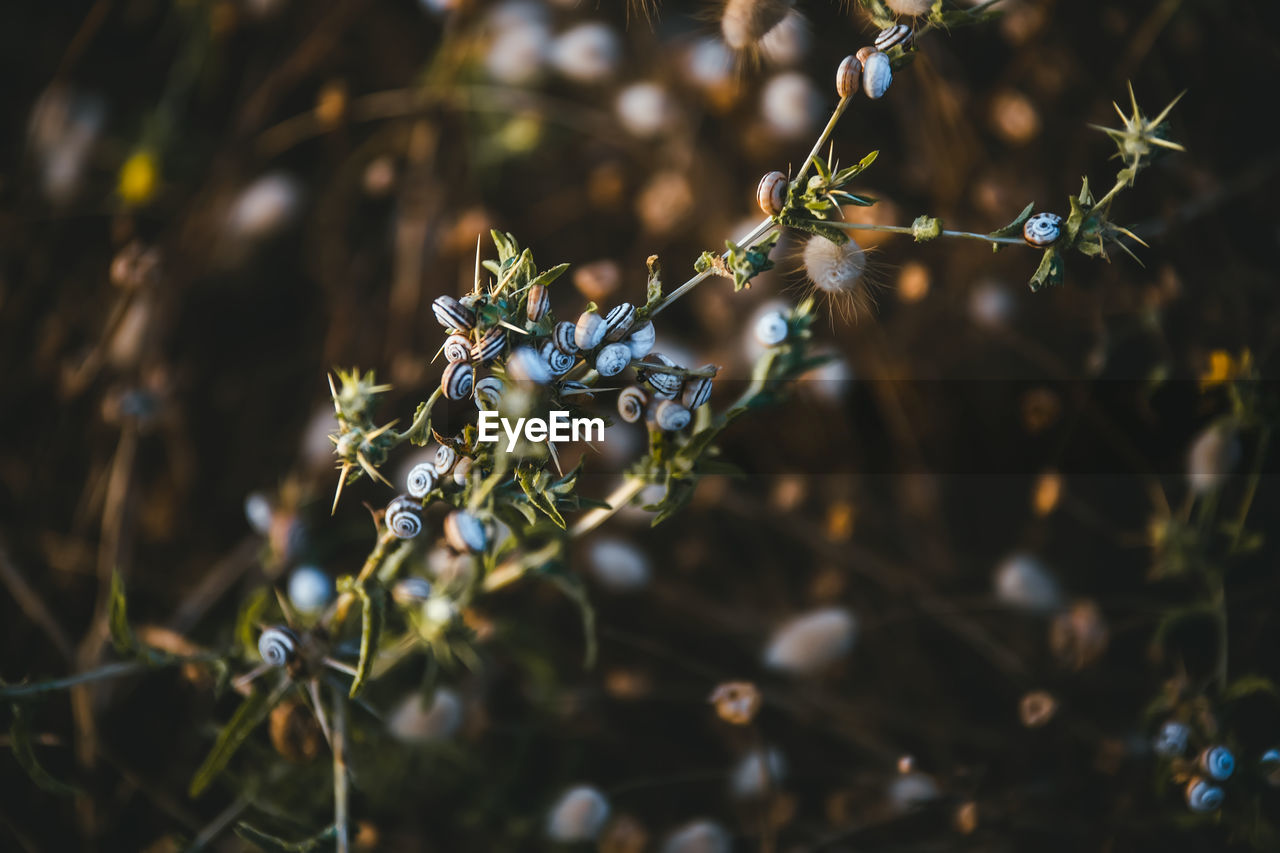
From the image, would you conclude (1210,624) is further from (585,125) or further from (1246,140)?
(585,125)

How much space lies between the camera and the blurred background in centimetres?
90

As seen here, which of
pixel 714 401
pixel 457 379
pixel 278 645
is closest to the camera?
pixel 457 379

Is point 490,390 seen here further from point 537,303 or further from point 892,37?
point 892,37

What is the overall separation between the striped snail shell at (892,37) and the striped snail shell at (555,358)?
0.87ft

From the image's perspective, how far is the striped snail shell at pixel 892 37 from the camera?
533 millimetres

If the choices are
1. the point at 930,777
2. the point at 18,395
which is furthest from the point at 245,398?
the point at 930,777

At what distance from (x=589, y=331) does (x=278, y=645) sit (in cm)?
31

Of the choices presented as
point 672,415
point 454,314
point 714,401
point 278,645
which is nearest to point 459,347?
point 454,314

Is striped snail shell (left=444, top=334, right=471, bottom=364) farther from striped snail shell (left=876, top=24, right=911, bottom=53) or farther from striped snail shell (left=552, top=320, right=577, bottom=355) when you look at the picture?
striped snail shell (left=876, top=24, right=911, bottom=53)

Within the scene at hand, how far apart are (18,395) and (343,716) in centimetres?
76

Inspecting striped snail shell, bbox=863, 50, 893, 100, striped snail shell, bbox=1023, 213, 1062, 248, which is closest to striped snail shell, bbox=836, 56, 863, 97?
striped snail shell, bbox=863, 50, 893, 100

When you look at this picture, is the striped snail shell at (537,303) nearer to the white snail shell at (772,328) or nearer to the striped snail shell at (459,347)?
the striped snail shell at (459,347)

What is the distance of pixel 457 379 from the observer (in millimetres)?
502

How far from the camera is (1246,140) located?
1.02m
